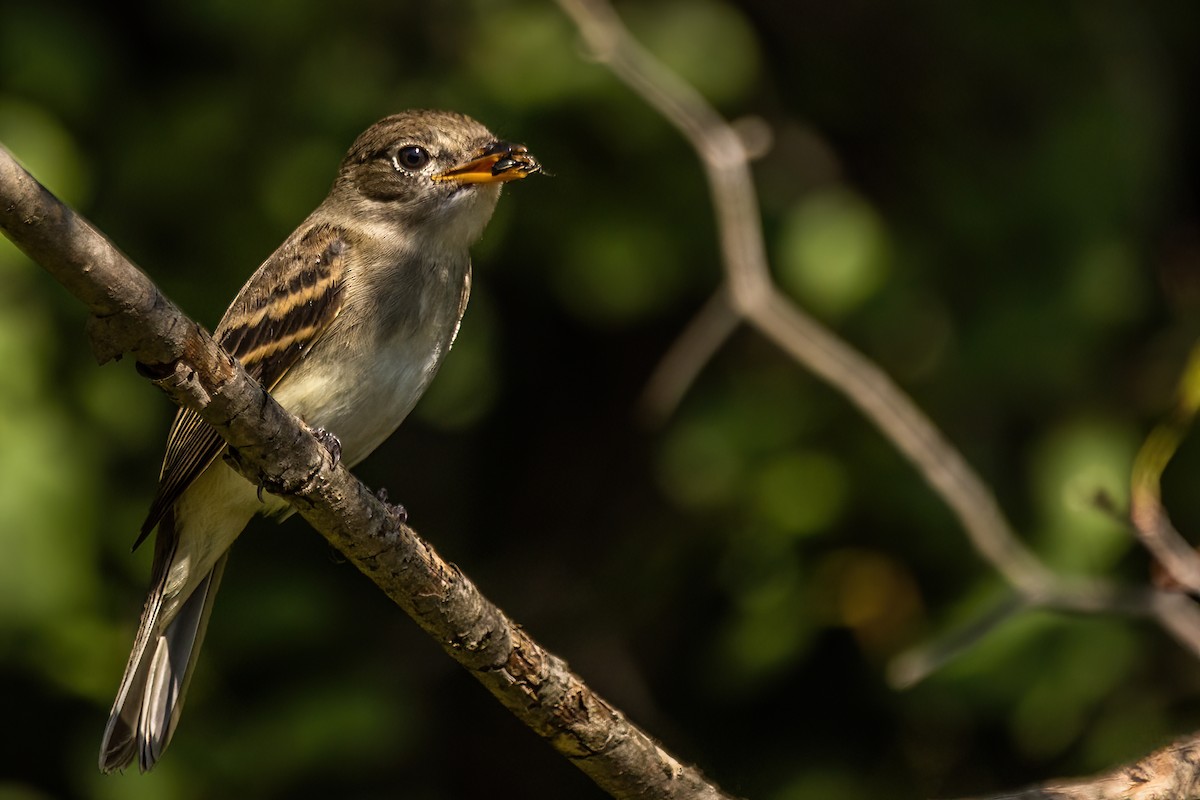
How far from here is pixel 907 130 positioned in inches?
245

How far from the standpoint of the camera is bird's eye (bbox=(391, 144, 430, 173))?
4.90 metres

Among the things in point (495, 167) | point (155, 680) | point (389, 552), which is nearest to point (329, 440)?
point (389, 552)

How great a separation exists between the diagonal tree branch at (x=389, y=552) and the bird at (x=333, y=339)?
2.44ft

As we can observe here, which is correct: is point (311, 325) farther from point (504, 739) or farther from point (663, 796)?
point (504, 739)

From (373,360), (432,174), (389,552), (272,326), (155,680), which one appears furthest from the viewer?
(432,174)

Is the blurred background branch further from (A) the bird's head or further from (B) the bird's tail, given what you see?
(B) the bird's tail

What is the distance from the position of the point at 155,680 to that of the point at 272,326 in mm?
1070

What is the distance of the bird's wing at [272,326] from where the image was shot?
174 inches

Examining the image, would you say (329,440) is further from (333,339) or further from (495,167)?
(495,167)

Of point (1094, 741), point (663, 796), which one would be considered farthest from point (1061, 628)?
point (663, 796)

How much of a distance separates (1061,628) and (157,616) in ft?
8.85

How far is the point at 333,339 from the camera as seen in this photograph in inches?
176

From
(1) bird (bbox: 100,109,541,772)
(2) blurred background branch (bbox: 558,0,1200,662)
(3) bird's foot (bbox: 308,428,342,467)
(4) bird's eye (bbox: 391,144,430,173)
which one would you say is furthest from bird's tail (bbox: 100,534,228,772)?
(2) blurred background branch (bbox: 558,0,1200,662)

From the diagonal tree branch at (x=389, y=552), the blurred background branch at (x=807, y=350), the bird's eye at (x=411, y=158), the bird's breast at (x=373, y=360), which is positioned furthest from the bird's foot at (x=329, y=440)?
the blurred background branch at (x=807, y=350)
